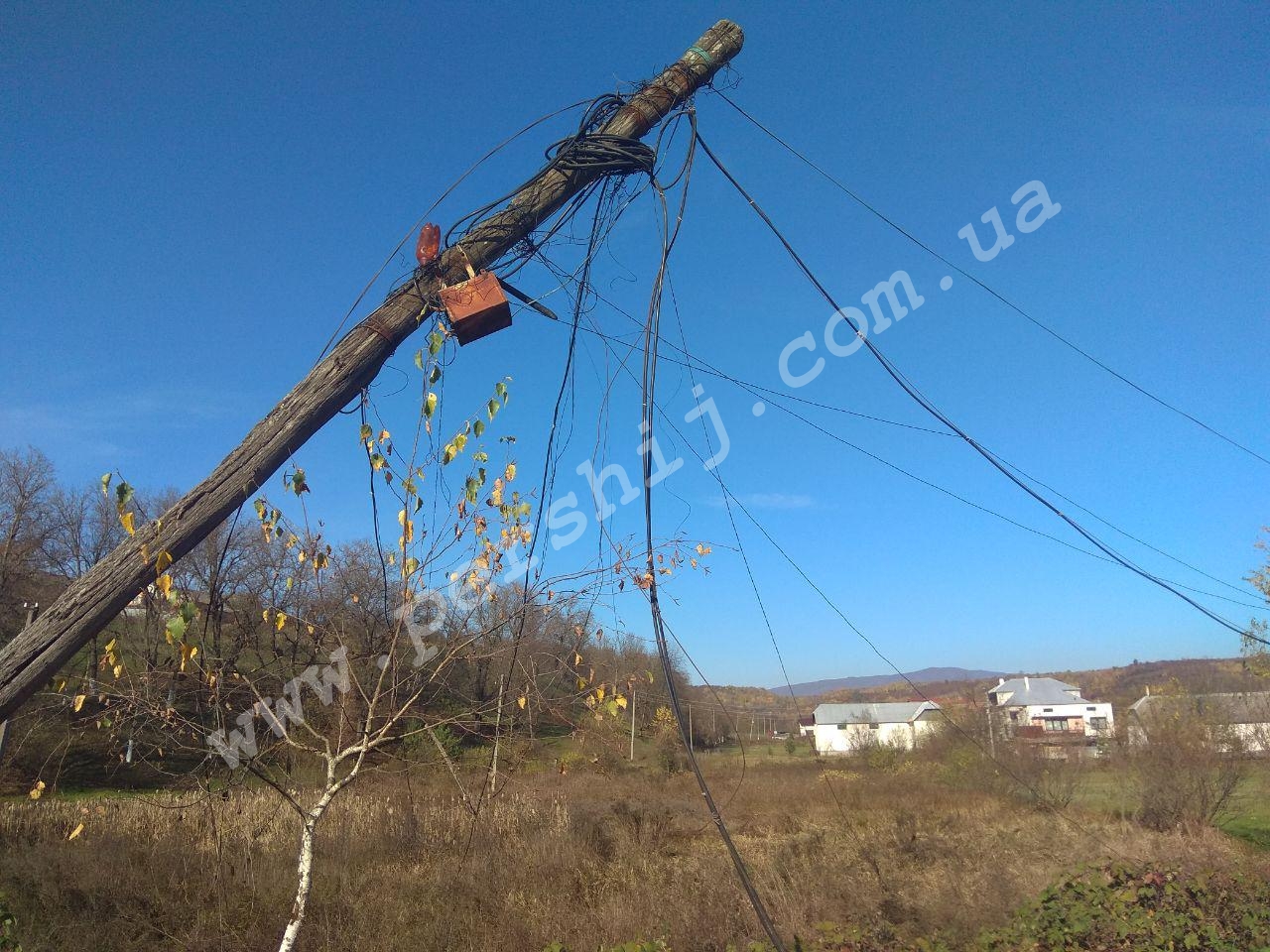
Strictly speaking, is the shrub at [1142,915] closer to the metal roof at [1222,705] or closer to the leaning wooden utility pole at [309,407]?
the leaning wooden utility pole at [309,407]

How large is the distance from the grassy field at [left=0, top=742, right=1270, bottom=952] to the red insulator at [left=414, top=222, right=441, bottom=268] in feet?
8.95

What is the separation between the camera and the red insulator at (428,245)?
10.4 ft

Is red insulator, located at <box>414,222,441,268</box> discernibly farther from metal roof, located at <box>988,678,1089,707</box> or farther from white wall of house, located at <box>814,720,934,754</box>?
metal roof, located at <box>988,678,1089,707</box>

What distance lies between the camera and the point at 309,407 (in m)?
2.85

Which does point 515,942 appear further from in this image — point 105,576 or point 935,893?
point 105,576

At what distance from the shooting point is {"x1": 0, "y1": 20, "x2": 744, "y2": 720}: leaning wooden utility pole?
245cm

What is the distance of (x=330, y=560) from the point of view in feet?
13.6

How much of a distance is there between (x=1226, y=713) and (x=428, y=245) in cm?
2390

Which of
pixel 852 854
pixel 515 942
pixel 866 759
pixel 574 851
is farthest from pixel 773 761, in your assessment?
pixel 515 942

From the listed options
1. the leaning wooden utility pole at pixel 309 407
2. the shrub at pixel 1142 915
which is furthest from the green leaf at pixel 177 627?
the shrub at pixel 1142 915

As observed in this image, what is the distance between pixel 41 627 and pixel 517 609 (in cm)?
184

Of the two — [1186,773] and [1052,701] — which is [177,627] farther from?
[1052,701]

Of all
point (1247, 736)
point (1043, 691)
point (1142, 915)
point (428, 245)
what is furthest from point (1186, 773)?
point (1043, 691)

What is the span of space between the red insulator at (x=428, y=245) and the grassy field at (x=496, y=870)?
2728 millimetres
